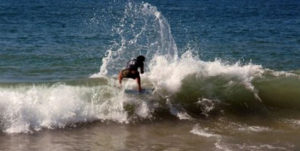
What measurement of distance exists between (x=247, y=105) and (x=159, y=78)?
2.84 metres

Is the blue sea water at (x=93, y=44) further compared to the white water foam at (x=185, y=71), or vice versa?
the blue sea water at (x=93, y=44)

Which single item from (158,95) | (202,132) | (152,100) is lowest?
(202,132)

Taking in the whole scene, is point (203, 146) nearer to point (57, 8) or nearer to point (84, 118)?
point (84, 118)

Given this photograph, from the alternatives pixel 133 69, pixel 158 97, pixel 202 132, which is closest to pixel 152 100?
pixel 158 97

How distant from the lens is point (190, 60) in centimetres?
1631

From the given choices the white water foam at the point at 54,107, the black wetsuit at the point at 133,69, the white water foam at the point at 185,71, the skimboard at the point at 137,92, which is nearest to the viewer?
the white water foam at the point at 54,107

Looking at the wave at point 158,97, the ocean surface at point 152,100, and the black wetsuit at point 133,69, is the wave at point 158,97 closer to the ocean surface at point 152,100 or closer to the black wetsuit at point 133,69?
the ocean surface at point 152,100

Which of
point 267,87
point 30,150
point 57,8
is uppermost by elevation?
point 57,8

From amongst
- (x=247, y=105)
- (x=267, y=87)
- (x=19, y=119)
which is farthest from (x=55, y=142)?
(x=267, y=87)

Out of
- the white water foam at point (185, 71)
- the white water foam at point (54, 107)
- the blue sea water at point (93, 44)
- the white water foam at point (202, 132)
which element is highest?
the blue sea water at point (93, 44)

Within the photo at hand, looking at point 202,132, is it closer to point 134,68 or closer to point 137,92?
point 137,92

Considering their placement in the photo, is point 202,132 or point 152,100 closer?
point 202,132

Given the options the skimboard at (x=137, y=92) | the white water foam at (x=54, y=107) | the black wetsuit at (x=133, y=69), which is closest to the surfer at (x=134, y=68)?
the black wetsuit at (x=133, y=69)

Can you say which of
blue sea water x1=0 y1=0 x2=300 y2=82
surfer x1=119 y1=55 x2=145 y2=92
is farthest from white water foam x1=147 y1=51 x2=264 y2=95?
blue sea water x1=0 y1=0 x2=300 y2=82
